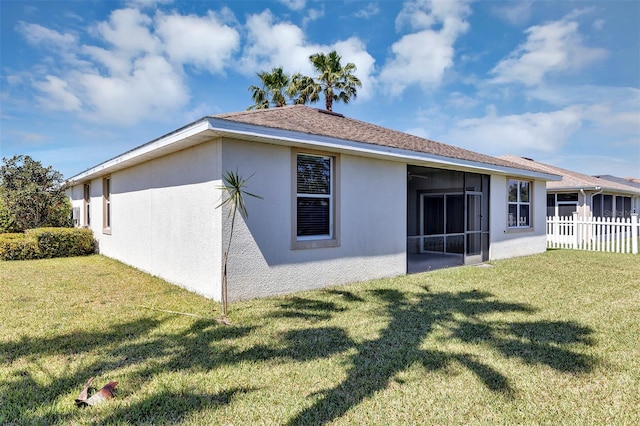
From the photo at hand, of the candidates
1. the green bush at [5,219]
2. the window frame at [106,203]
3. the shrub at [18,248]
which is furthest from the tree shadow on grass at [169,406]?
the green bush at [5,219]

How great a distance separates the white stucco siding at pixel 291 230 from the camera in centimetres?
644

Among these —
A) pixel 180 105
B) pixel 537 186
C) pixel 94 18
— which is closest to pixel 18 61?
pixel 94 18

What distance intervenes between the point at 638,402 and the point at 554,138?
25.5 m

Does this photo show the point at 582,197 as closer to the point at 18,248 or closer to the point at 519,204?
the point at 519,204

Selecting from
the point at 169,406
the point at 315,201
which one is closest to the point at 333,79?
the point at 315,201

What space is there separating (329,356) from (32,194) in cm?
1677

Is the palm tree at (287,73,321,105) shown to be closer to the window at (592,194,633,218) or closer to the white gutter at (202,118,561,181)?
the white gutter at (202,118,561,181)

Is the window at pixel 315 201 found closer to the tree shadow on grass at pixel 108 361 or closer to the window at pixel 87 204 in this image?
the tree shadow on grass at pixel 108 361

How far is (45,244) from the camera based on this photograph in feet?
39.8

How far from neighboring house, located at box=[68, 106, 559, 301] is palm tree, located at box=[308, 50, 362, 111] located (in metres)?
13.9

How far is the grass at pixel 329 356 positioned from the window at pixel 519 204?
19.9ft

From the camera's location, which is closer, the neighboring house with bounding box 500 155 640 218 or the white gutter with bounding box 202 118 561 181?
the white gutter with bounding box 202 118 561 181

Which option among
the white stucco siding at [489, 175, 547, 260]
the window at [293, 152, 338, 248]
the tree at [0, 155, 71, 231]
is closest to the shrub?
the tree at [0, 155, 71, 231]

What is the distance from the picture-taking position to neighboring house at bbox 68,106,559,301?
6.39m
